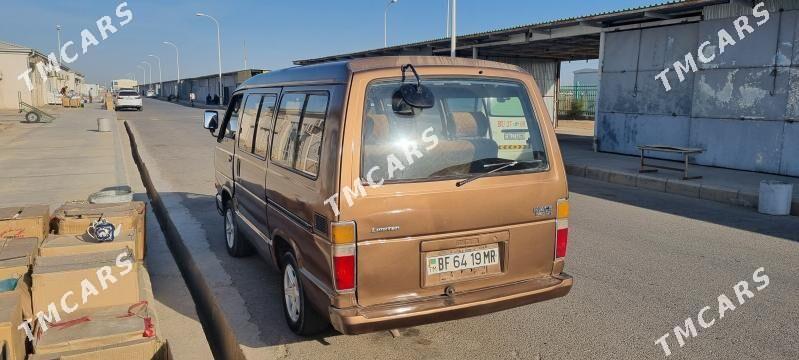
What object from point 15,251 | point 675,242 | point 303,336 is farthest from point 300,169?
point 675,242

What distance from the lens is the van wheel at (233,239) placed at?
5.40m

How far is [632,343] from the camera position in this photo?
3764 mm

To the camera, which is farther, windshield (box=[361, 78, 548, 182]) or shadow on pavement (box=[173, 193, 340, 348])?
shadow on pavement (box=[173, 193, 340, 348])

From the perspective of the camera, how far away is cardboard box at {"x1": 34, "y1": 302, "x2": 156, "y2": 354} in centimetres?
300

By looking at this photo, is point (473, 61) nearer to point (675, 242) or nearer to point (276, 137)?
point (276, 137)

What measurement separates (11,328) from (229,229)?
2862 millimetres

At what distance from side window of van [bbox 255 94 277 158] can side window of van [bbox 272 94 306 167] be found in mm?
176

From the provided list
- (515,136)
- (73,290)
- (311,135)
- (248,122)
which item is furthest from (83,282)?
(515,136)

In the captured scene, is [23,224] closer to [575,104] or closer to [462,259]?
[462,259]

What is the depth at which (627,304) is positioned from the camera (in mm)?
4461

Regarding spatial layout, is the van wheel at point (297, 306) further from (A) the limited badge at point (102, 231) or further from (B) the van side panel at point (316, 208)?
(A) the limited badge at point (102, 231)

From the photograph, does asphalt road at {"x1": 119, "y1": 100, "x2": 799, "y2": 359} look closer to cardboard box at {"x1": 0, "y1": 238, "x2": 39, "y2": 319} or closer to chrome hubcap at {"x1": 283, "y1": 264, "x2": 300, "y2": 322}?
chrome hubcap at {"x1": 283, "y1": 264, "x2": 300, "y2": 322}

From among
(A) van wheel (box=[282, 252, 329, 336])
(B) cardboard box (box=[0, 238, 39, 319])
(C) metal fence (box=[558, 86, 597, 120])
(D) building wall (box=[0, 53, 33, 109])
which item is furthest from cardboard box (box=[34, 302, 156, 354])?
(D) building wall (box=[0, 53, 33, 109])

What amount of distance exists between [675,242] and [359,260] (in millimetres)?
4706
